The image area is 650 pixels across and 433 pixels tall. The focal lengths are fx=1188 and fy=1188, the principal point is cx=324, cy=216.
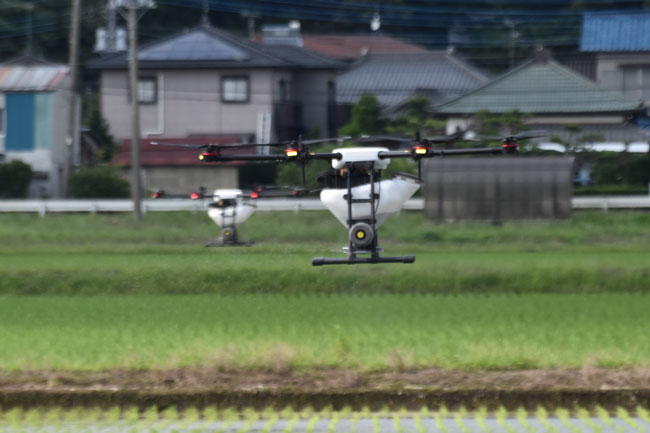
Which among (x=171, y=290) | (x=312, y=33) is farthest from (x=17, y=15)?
(x=171, y=290)

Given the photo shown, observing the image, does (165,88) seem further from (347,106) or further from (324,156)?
(324,156)

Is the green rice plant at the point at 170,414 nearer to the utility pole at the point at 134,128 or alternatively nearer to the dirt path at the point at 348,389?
the dirt path at the point at 348,389

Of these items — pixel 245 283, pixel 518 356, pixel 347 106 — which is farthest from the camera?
pixel 347 106

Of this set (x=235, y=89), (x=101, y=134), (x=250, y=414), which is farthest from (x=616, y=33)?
(x=250, y=414)

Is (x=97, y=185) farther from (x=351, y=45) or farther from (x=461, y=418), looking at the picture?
(x=351, y=45)

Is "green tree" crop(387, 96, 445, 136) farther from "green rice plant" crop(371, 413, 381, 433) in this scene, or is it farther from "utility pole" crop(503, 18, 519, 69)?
"green rice plant" crop(371, 413, 381, 433)

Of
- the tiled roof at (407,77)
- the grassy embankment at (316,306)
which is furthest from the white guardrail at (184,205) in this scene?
the tiled roof at (407,77)
